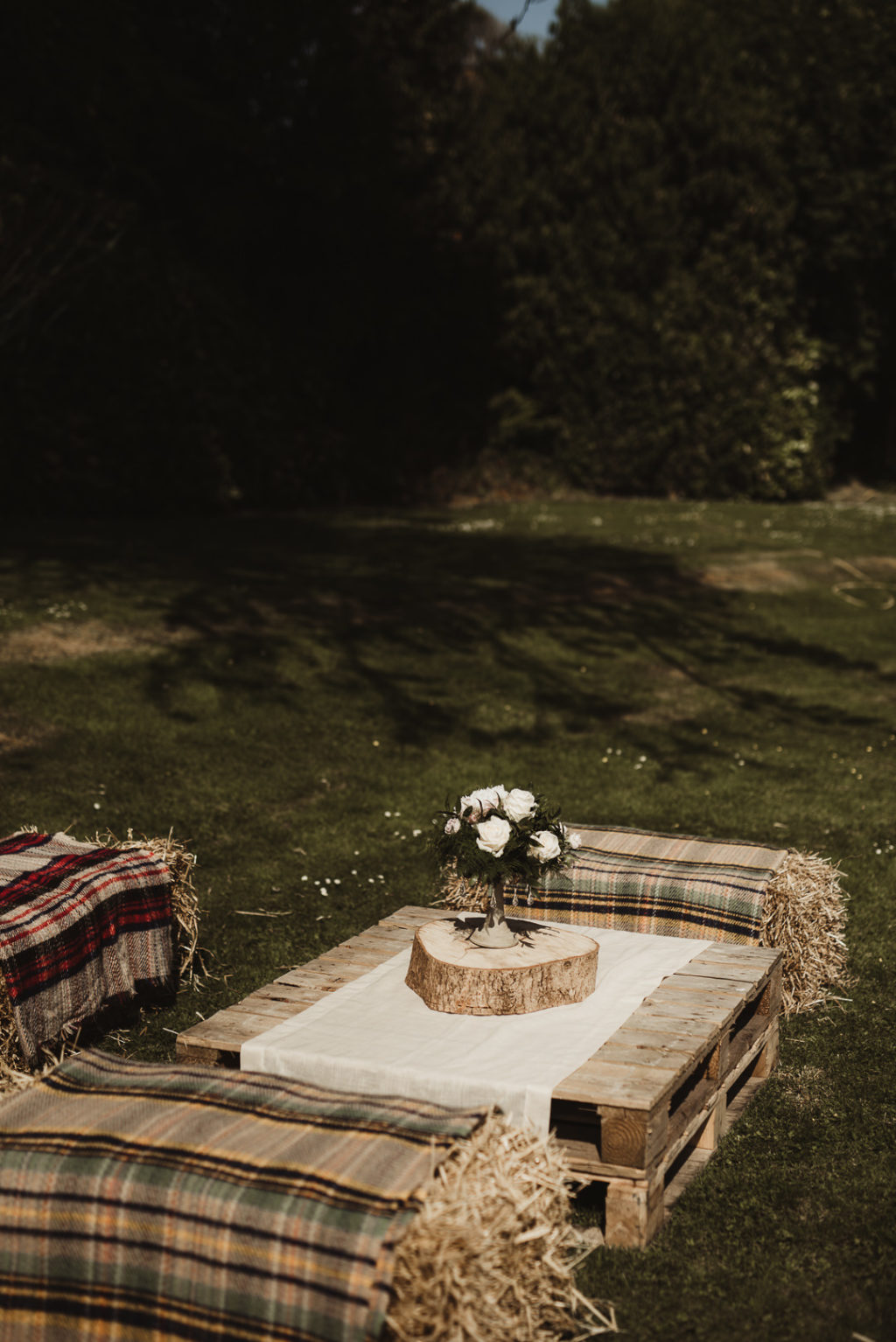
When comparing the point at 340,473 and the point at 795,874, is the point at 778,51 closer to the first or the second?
the point at 340,473

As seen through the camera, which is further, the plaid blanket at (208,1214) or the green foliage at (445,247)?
the green foliage at (445,247)

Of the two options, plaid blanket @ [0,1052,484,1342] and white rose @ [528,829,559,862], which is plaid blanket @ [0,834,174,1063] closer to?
plaid blanket @ [0,1052,484,1342]

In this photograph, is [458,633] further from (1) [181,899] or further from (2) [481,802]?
(2) [481,802]

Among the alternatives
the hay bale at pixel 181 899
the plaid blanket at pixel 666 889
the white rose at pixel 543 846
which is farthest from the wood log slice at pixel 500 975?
the hay bale at pixel 181 899

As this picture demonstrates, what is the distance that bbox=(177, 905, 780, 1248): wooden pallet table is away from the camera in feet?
13.7

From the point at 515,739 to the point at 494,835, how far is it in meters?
6.48

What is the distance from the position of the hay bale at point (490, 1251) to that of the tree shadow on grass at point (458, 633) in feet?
24.7

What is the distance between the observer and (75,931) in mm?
5520

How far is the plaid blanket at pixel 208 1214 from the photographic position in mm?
3254

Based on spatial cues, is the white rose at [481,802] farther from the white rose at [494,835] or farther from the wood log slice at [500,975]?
the wood log slice at [500,975]

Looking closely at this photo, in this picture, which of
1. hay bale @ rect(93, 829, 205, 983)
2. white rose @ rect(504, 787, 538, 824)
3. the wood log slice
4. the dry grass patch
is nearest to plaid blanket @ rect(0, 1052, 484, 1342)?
the wood log slice

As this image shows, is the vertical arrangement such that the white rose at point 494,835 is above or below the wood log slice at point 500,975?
above

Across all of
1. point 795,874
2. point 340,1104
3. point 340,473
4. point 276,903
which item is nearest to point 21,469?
point 340,473

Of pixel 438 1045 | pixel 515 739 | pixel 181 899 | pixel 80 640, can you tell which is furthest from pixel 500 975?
pixel 80 640
